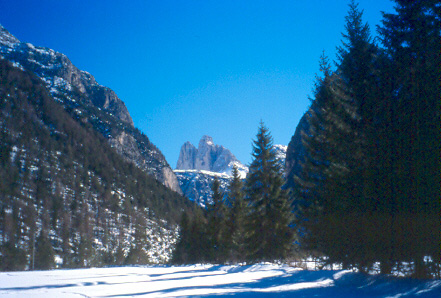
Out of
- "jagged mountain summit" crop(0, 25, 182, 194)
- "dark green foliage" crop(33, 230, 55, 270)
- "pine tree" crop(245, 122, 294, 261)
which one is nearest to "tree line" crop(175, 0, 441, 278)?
"pine tree" crop(245, 122, 294, 261)

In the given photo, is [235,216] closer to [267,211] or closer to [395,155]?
[267,211]

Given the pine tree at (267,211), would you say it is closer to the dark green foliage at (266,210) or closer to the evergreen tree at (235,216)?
the dark green foliage at (266,210)

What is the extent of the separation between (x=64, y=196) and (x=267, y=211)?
9004cm

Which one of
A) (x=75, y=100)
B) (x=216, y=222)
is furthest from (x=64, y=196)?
(x=75, y=100)

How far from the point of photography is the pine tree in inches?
786

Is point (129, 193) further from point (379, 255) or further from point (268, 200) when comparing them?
point (379, 255)

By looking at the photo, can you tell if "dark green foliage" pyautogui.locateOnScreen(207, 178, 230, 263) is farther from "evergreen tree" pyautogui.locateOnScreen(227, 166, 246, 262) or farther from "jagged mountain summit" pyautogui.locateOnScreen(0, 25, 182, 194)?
"jagged mountain summit" pyautogui.locateOnScreen(0, 25, 182, 194)

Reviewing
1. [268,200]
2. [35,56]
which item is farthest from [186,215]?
[35,56]

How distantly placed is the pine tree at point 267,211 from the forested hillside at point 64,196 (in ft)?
180

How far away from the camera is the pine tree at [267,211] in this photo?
20.0 metres

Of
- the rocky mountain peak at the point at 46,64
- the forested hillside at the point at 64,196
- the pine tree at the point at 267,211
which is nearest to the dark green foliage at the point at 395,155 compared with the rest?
the pine tree at the point at 267,211

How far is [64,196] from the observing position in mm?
90625

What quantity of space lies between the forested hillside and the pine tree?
5473 cm

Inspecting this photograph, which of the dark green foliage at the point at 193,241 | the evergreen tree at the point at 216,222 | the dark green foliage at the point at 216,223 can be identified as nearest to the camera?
the dark green foliage at the point at 216,223
